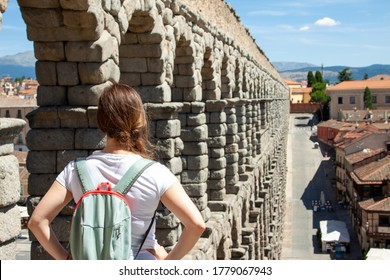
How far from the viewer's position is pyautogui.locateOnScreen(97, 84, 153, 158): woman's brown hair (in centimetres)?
331

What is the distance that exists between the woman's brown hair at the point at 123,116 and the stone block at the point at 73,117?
127 inches

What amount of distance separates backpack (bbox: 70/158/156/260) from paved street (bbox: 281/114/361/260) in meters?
28.6

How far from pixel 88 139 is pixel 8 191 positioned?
2.49 meters

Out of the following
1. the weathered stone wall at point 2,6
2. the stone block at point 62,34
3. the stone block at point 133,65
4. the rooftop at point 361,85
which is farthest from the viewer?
the rooftop at point 361,85

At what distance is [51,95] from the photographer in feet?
22.0

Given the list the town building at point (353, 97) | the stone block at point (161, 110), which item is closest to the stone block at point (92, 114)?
the stone block at point (161, 110)

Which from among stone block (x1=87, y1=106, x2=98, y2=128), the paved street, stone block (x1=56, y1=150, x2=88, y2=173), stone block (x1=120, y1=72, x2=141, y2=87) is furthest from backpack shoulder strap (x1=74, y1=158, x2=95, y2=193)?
the paved street

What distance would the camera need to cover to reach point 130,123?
3.37m

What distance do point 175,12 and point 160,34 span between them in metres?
1.46

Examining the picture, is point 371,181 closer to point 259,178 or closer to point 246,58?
point 259,178

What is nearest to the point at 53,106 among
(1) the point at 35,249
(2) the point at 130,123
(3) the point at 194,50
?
(1) the point at 35,249

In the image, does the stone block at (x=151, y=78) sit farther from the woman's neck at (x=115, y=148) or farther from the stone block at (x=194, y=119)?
the woman's neck at (x=115, y=148)

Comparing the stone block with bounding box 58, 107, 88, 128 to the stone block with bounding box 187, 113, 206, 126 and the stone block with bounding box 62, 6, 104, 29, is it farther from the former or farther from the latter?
the stone block with bounding box 187, 113, 206, 126

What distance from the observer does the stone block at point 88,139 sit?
6.68m
